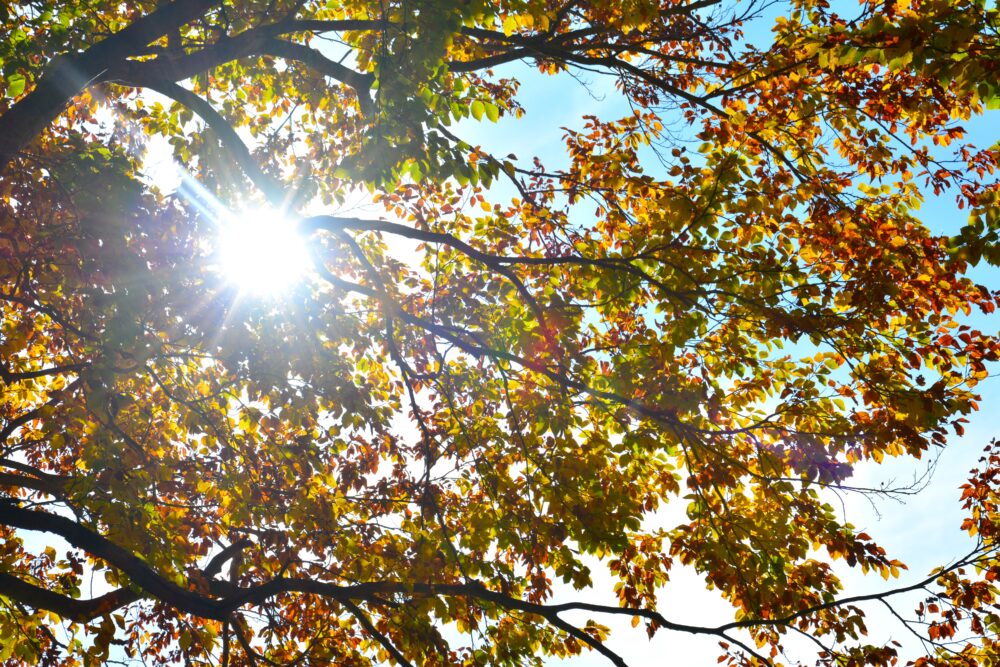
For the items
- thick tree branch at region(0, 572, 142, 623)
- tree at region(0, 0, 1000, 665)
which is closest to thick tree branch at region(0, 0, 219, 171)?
tree at region(0, 0, 1000, 665)

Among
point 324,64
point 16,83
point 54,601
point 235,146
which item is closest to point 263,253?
point 235,146

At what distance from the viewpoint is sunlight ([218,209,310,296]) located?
20.1 feet

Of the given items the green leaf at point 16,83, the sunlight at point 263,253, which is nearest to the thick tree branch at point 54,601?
the sunlight at point 263,253

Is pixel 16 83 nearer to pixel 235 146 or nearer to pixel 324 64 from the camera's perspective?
pixel 235 146

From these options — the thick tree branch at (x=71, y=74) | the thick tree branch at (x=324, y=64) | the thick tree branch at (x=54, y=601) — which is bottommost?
the thick tree branch at (x=54, y=601)

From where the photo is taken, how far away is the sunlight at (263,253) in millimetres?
6137

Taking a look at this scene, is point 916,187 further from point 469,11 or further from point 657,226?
point 469,11

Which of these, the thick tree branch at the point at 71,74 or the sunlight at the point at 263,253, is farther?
the sunlight at the point at 263,253

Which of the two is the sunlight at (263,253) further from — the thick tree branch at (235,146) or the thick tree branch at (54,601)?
the thick tree branch at (54,601)

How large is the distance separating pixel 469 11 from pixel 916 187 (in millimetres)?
5181

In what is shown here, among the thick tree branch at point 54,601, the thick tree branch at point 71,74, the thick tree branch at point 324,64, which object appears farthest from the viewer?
the thick tree branch at point 324,64

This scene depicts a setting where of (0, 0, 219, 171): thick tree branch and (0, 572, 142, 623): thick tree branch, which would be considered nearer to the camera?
(0, 0, 219, 171): thick tree branch

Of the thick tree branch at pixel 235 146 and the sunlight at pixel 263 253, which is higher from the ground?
the thick tree branch at pixel 235 146

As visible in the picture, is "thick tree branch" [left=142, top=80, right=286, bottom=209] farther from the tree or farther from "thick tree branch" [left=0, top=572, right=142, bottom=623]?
"thick tree branch" [left=0, top=572, right=142, bottom=623]
